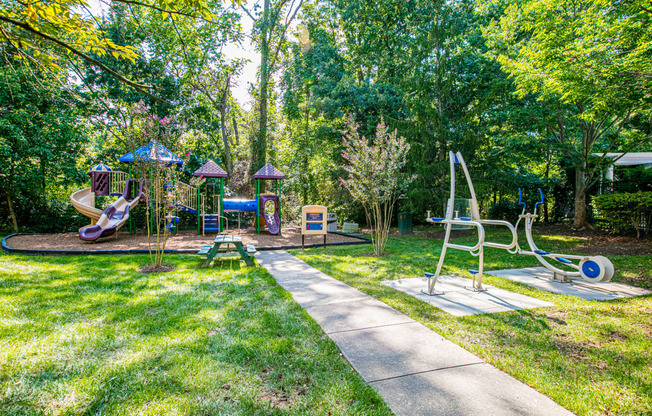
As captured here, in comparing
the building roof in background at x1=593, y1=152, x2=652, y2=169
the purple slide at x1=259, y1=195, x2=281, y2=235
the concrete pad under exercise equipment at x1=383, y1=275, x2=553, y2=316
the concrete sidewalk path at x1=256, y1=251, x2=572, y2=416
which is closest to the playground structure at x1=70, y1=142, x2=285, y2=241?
the purple slide at x1=259, y1=195, x2=281, y2=235

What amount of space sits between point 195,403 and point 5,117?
1318cm

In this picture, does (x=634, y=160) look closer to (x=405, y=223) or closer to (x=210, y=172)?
(x=405, y=223)

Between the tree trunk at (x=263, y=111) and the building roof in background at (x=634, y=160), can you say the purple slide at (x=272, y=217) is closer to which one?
the tree trunk at (x=263, y=111)

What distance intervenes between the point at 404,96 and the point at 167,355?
1333 cm

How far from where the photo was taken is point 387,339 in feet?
10.2

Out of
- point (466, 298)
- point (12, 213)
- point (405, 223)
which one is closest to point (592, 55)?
point (466, 298)

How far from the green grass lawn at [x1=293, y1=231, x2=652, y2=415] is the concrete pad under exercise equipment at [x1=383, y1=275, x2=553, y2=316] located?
18 centimetres

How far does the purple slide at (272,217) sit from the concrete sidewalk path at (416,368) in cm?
→ 848

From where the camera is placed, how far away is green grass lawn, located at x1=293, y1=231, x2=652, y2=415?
2.30m

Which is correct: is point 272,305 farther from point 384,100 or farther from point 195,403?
point 384,100

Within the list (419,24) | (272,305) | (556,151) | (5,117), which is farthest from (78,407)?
(419,24)

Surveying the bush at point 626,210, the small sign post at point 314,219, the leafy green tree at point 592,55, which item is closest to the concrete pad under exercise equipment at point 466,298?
the small sign post at point 314,219

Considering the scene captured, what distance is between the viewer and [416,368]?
8.41 feet

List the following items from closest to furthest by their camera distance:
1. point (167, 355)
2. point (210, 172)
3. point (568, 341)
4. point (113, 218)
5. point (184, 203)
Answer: point (167, 355) < point (568, 341) < point (113, 218) < point (184, 203) < point (210, 172)
